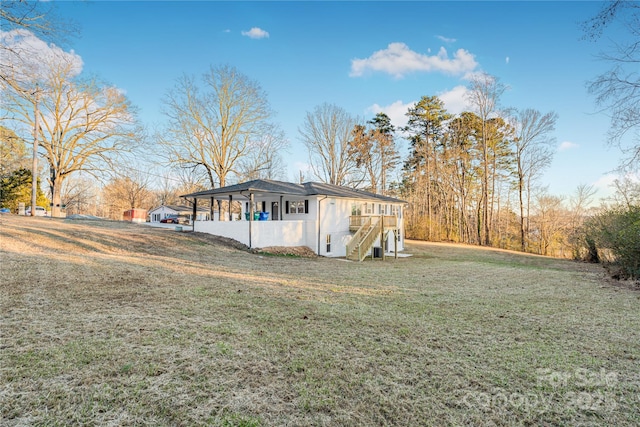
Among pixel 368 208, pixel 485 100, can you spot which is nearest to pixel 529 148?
pixel 485 100

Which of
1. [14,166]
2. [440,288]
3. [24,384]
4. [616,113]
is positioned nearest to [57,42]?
[24,384]

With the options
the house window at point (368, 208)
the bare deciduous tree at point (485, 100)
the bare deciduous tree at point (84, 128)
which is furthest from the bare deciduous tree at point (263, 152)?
the bare deciduous tree at point (485, 100)

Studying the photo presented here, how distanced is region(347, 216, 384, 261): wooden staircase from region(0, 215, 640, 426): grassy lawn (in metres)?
8.90

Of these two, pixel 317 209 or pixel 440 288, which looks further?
pixel 317 209

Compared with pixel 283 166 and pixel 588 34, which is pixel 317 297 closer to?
pixel 588 34

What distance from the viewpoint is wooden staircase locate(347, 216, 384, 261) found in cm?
1546

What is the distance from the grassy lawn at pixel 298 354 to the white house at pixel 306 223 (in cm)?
872

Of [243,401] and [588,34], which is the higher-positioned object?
[588,34]

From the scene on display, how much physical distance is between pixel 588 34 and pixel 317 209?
40.5ft

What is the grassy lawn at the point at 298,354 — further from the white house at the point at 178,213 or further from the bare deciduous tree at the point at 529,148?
the white house at the point at 178,213

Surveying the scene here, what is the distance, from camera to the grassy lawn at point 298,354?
2.24 metres

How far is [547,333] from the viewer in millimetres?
4035

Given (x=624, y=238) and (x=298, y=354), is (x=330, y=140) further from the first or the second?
(x=298, y=354)

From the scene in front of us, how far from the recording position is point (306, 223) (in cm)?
1689
